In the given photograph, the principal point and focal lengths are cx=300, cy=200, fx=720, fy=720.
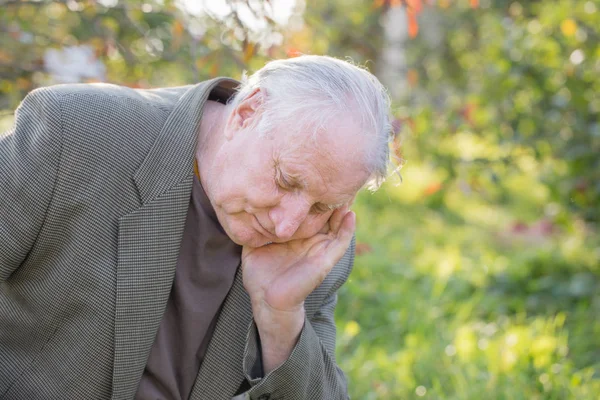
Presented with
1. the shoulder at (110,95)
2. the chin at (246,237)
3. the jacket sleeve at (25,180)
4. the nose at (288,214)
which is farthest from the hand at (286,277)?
the jacket sleeve at (25,180)

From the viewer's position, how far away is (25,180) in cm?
195

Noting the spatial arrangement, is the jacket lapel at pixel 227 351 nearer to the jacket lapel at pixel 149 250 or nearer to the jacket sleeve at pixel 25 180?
the jacket lapel at pixel 149 250

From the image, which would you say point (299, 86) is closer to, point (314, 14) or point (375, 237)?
point (314, 14)

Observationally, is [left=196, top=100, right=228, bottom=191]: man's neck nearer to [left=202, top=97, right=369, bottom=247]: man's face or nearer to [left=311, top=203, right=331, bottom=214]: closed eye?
[left=202, top=97, right=369, bottom=247]: man's face

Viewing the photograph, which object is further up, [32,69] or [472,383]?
[32,69]

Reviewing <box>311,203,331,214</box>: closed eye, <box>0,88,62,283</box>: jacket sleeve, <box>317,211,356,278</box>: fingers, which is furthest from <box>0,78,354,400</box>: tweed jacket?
<box>311,203,331,214</box>: closed eye

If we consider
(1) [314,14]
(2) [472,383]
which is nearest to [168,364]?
(2) [472,383]

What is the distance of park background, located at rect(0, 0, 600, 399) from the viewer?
11.2 feet

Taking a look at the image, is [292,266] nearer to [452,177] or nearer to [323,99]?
[323,99]

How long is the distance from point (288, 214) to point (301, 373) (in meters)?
0.53

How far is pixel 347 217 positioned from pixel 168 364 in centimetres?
72

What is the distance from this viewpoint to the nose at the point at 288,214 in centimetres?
204

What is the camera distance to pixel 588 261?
16.6ft

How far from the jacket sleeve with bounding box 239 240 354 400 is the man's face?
1.19 ft
